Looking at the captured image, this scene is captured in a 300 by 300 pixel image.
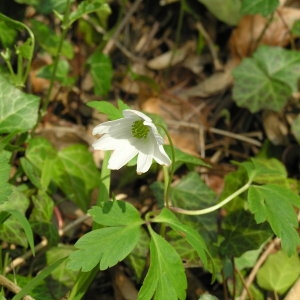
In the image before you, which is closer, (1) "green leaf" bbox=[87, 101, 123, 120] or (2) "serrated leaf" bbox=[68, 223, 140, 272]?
(2) "serrated leaf" bbox=[68, 223, 140, 272]

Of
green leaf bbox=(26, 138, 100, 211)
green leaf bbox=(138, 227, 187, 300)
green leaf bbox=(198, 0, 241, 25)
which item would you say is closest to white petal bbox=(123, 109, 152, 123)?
green leaf bbox=(138, 227, 187, 300)

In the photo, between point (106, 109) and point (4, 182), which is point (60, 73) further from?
point (4, 182)

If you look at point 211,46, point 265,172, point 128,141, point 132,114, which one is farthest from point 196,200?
point 211,46

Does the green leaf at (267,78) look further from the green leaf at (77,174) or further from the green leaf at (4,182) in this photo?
the green leaf at (4,182)

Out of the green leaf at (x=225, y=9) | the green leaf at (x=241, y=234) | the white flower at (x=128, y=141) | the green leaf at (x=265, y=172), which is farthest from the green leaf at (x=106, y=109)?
the green leaf at (x=225, y=9)

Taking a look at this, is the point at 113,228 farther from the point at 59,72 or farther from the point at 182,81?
the point at 182,81

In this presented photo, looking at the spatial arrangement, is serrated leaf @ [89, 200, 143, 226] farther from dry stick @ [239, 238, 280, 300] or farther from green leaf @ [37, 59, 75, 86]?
green leaf @ [37, 59, 75, 86]
